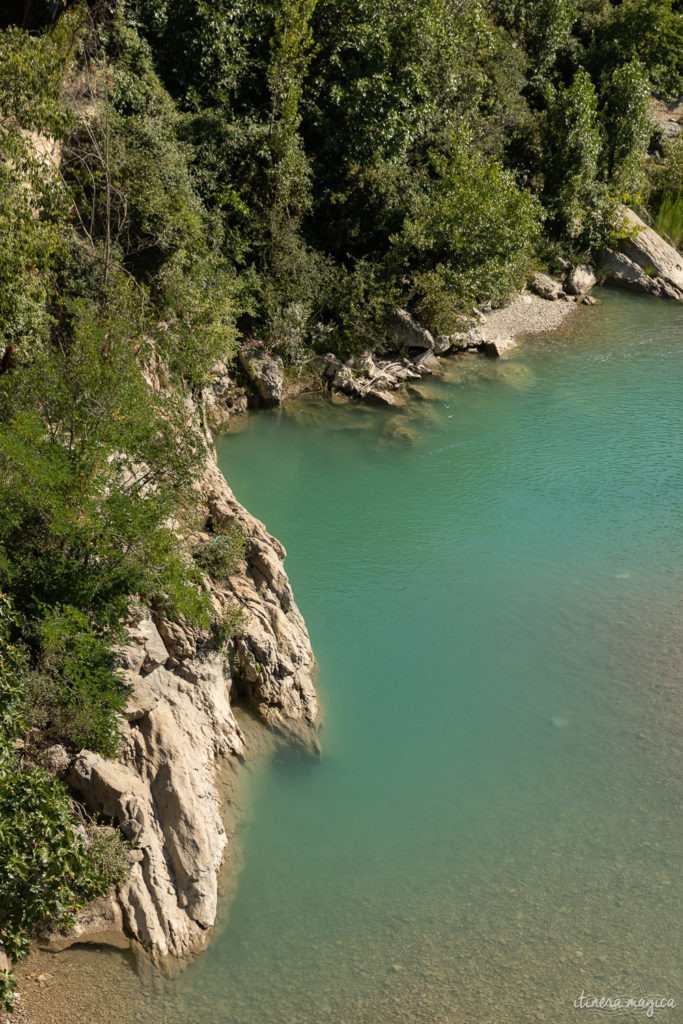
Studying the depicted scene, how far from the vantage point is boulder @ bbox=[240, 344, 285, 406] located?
2041 centimetres

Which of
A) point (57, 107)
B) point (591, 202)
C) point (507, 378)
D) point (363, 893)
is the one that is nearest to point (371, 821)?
point (363, 893)

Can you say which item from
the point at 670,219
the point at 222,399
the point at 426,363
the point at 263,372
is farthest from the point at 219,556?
the point at 670,219

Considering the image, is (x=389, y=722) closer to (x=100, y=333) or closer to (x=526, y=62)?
(x=100, y=333)

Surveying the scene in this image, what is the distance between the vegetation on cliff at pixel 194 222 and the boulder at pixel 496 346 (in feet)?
5.11

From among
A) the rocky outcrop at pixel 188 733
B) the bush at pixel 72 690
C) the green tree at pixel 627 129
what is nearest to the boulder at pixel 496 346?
the green tree at pixel 627 129

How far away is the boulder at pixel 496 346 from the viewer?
79.0 feet

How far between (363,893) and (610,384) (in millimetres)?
16674

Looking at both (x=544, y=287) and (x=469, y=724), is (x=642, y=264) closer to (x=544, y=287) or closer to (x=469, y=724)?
(x=544, y=287)

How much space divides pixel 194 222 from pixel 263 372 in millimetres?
3828

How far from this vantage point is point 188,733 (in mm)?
10023

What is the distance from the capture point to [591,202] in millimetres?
29219

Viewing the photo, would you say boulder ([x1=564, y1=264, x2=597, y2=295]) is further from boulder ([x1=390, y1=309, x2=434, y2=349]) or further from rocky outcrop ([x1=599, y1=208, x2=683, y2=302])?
boulder ([x1=390, y1=309, x2=434, y2=349])

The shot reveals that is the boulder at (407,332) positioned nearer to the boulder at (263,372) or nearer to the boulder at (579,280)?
the boulder at (263,372)

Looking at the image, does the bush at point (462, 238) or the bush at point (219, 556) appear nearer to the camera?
the bush at point (219, 556)
